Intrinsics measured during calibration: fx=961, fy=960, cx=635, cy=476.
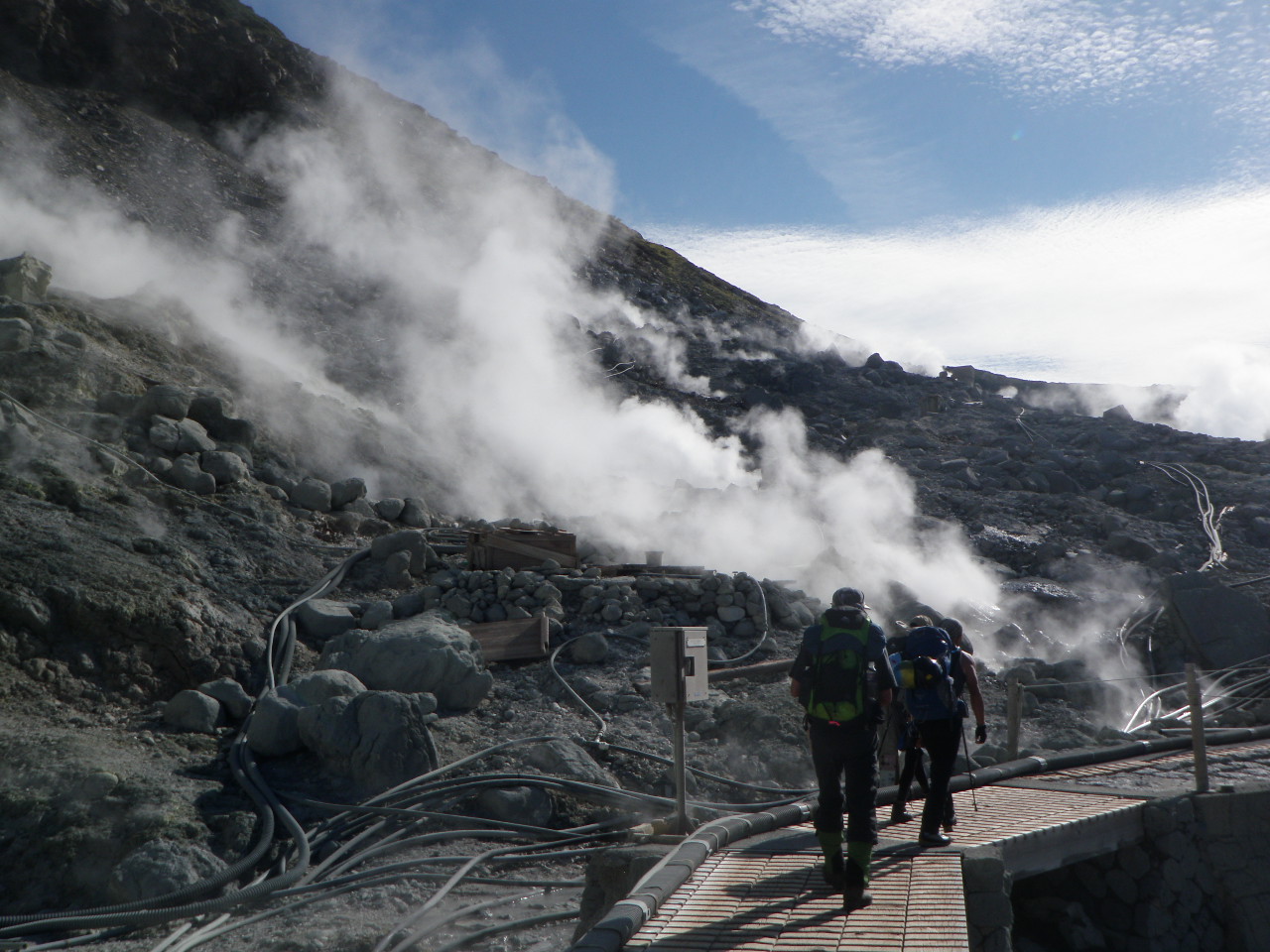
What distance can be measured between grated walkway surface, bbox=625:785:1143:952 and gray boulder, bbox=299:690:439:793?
251cm

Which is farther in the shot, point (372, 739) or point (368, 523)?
point (368, 523)

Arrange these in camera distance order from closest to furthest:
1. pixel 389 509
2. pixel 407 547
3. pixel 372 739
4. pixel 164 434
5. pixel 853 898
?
pixel 853 898 → pixel 372 739 → pixel 407 547 → pixel 164 434 → pixel 389 509

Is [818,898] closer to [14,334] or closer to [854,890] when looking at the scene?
[854,890]

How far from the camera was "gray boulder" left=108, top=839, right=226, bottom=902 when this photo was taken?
16.3 feet

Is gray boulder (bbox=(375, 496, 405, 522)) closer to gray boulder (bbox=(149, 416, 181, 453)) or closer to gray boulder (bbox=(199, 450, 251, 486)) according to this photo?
gray boulder (bbox=(199, 450, 251, 486))

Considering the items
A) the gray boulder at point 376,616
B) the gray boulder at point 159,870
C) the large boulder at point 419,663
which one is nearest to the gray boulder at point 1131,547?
the large boulder at point 419,663

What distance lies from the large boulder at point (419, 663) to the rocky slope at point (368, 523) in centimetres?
3

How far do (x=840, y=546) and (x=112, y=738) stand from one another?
10727 mm

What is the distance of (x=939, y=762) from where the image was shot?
464 cm

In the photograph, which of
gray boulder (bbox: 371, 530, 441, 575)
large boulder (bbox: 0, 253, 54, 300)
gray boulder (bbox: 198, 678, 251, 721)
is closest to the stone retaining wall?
gray boulder (bbox: 198, 678, 251, 721)

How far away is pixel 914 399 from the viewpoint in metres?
27.6

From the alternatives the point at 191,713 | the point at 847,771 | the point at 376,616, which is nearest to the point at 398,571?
the point at 376,616

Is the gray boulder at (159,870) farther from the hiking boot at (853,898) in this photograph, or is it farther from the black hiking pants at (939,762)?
the black hiking pants at (939,762)

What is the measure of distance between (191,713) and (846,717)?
494cm
